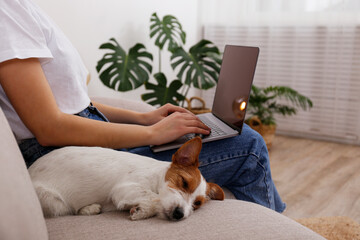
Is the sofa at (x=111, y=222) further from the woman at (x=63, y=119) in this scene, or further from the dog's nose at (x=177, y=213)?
the woman at (x=63, y=119)

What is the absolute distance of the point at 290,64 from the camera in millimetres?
3977

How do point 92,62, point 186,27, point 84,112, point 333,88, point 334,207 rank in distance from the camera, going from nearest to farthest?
point 84,112, point 334,207, point 92,62, point 333,88, point 186,27

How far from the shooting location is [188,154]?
0.99 metres

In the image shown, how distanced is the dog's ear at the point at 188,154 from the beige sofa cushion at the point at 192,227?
5.7 inches

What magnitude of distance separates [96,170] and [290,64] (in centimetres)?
336

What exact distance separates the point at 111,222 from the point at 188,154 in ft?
0.87

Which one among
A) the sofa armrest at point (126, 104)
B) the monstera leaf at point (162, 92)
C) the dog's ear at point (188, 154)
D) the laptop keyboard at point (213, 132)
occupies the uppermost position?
the dog's ear at point (188, 154)

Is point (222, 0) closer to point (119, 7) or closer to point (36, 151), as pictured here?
point (119, 7)

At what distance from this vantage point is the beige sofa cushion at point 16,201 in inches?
23.9

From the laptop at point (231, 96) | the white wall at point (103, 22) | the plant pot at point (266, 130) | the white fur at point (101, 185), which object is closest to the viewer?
the white fur at point (101, 185)

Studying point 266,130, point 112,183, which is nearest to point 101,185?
point 112,183

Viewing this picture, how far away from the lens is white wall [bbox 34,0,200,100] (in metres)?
2.94

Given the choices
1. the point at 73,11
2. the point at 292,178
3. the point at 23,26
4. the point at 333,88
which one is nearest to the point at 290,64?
the point at 333,88

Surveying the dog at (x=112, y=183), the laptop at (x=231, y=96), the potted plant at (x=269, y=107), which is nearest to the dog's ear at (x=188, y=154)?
the dog at (x=112, y=183)
